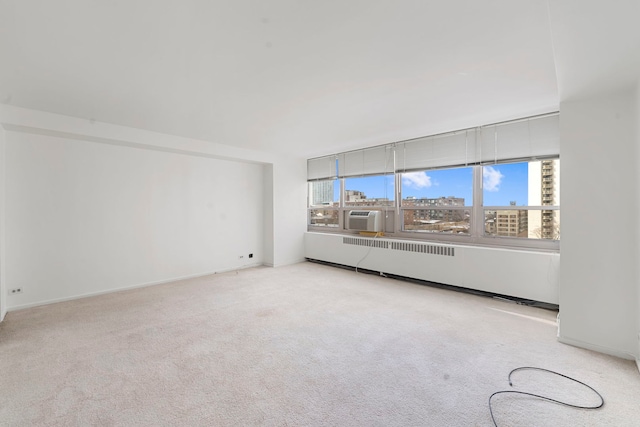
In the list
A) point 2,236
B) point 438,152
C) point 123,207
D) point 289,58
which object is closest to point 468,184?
point 438,152

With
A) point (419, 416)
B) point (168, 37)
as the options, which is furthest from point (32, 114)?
point (419, 416)

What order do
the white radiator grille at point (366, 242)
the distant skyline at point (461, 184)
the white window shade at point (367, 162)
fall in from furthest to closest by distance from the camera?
the white window shade at point (367, 162), the white radiator grille at point (366, 242), the distant skyline at point (461, 184)

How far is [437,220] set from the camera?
14.9ft

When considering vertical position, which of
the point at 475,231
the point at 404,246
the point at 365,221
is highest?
the point at 365,221

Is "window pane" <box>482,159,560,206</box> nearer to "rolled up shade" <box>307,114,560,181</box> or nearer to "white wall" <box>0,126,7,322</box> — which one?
"rolled up shade" <box>307,114,560,181</box>

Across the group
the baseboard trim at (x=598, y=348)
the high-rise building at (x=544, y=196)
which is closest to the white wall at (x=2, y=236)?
the baseboard trim at (x=598, y=348)

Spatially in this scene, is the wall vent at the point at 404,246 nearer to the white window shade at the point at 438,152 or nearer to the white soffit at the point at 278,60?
the white window shade at the point at 438,152

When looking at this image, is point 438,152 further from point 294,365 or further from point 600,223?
point 294,365

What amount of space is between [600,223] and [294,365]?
9.30 feet

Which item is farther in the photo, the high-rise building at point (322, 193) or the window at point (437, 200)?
the high-rise building at point (322, 193)

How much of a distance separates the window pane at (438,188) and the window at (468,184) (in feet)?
0.05

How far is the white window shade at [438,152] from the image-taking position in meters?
4.08

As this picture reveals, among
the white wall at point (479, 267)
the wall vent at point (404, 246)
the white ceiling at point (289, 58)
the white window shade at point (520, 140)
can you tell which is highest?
the white ceiling at point (289, 58)

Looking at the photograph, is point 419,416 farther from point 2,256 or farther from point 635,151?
point 2,256
